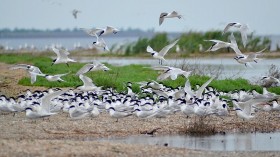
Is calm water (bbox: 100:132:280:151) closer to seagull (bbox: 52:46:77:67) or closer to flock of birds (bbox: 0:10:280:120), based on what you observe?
flock of birds (bbox: 0:10:280:120)

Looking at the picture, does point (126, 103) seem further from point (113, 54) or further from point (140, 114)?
point (113, 54)

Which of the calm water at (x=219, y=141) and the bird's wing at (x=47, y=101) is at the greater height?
the bird's wing at (x=47, y=101)

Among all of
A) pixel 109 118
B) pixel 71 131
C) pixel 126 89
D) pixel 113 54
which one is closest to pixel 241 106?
pixel 109 118

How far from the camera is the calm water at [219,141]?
12.6m

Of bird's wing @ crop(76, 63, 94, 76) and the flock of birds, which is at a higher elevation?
bird's wing @ crop(76, 63, 94, 76)

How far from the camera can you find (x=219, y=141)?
43.7 feet

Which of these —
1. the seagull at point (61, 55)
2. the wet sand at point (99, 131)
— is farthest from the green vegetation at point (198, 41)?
the wet sand at point (99, 131)

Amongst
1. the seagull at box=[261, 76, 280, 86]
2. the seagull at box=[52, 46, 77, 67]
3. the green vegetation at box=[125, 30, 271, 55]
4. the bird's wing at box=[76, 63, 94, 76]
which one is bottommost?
the green vegetation at box=[125, 30, 271, 55]

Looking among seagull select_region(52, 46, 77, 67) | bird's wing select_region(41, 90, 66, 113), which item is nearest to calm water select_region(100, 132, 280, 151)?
bird's wing select_region(41, 90, 66, 113)

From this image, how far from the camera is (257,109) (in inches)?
694

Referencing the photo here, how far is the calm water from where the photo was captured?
41.4 feet

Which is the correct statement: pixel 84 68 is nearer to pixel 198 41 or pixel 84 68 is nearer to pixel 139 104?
pixel 139 104

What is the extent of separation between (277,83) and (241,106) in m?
6.73

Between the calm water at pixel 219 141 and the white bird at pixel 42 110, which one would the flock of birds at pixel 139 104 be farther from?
the calm water at pixel 219 141
